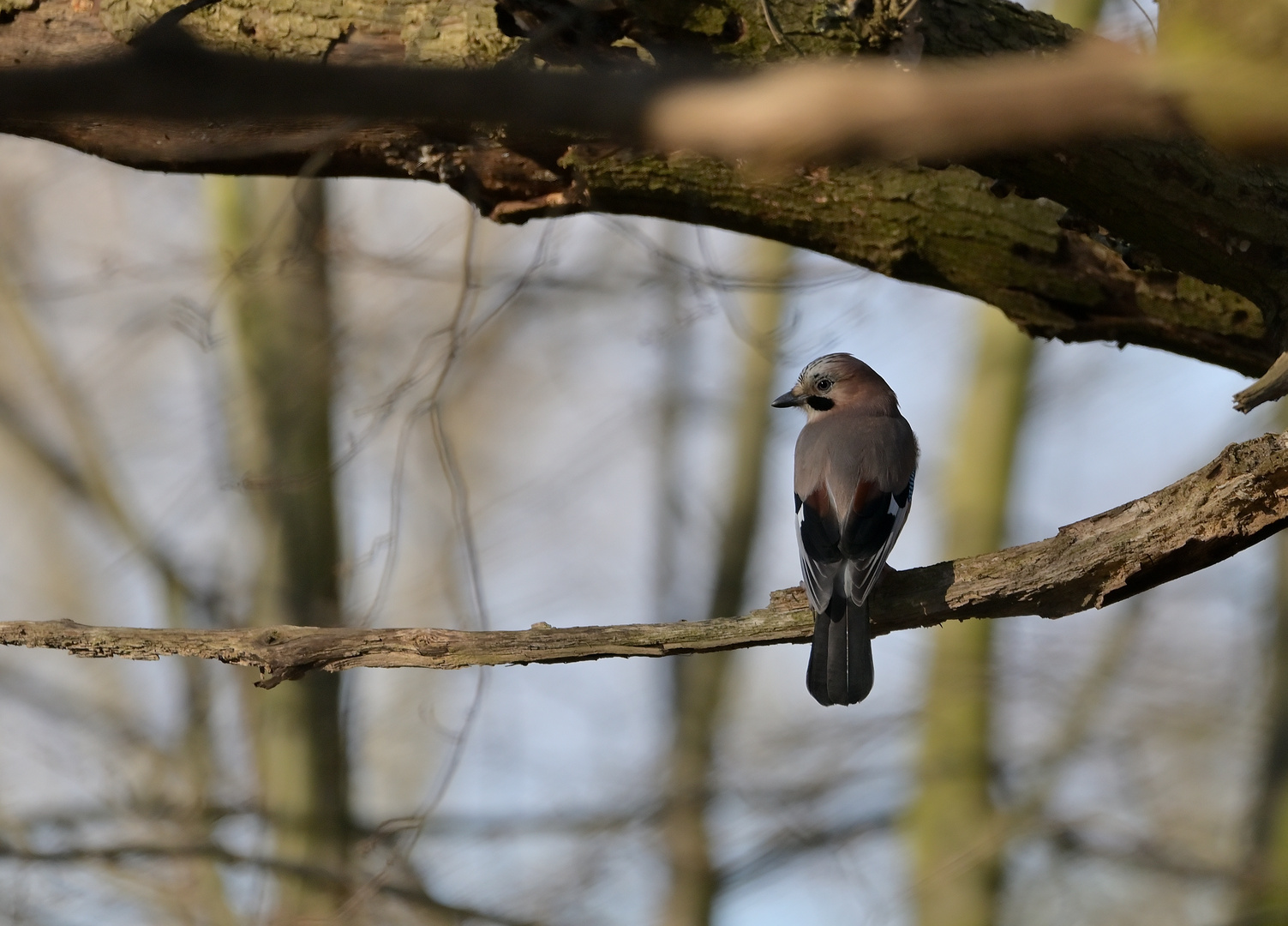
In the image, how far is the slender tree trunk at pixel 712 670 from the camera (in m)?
7.94

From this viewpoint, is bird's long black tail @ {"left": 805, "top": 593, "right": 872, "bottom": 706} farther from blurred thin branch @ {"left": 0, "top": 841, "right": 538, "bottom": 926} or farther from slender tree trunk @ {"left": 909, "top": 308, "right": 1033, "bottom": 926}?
slender tree trunk @ {"left": 909, "top": 308, "right": 1033, "bottom": 926}

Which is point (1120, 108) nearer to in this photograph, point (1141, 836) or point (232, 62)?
point (232, 62)

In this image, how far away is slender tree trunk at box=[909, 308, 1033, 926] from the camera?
26.3 ft

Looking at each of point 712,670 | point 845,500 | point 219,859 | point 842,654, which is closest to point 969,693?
point 712,670

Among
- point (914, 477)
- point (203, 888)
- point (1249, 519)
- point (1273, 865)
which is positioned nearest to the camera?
point (1249, 519)

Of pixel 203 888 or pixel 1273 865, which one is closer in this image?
pixel 203 888

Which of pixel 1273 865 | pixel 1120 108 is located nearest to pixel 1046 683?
pixel 1273 865

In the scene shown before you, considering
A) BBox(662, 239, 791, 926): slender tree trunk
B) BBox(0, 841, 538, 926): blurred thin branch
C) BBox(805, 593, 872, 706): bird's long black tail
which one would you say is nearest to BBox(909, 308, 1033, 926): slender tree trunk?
BBox(662, 239, 791, 926): slender tree trunk

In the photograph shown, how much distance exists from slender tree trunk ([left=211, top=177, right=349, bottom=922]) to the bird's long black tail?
3122mm

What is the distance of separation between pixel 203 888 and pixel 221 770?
1022 mm

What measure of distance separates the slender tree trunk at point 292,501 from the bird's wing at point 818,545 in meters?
2.66

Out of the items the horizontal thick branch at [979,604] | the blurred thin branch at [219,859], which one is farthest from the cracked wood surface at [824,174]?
the blurred thin branch at [219,859]

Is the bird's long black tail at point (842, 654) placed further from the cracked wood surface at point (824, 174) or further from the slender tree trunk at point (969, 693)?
the slender tree trunk at point (969, 693)

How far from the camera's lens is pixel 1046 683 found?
8.16 m
